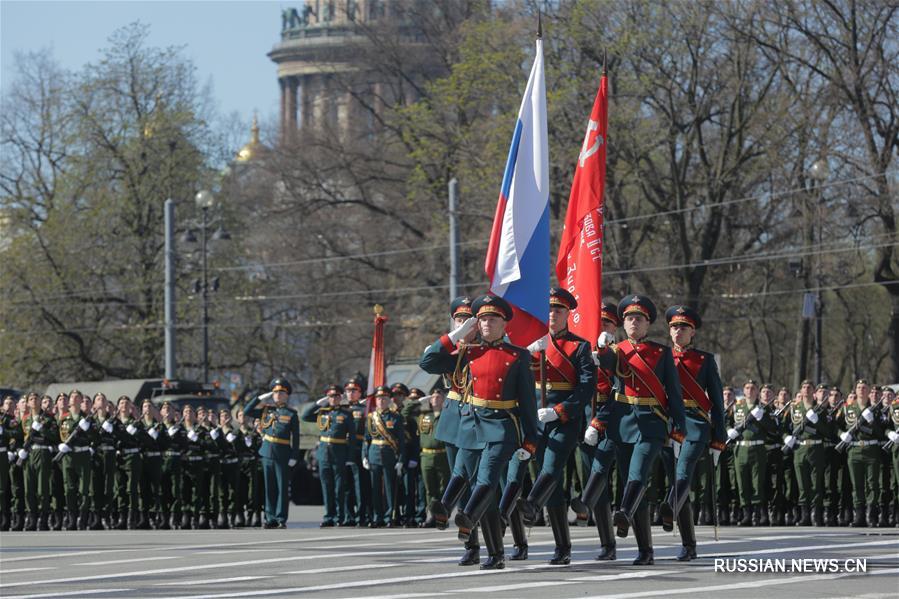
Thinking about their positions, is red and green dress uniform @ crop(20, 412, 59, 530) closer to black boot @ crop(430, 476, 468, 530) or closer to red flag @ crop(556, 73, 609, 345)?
red flag @ crop(556, 73, 609, 345)

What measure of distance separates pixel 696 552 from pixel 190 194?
1451 inches

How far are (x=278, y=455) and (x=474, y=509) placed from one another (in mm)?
10479

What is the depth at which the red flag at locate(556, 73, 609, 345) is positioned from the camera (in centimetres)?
1548

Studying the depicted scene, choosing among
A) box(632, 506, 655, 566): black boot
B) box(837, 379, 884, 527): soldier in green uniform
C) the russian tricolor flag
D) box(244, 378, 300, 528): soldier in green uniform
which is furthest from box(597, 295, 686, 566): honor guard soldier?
box(244, 378, 300, 528): soldier in green uniform

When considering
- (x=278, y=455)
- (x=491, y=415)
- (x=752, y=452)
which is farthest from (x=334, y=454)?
(x=491, y=415)

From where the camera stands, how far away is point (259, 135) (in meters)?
55.3

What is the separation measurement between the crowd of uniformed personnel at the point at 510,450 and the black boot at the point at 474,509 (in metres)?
0.02

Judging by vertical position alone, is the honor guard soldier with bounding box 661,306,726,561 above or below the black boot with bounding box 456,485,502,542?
above

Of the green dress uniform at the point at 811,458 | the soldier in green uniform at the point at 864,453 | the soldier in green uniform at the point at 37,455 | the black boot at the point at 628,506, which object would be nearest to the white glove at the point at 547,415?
the black boot at the point at 628,506

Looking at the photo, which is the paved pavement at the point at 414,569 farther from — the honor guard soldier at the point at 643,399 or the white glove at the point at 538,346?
the white glove at the point at 538,346

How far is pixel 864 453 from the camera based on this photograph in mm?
20172

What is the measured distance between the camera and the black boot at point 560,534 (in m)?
13.0

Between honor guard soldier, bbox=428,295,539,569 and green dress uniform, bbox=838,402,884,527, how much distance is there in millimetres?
8599

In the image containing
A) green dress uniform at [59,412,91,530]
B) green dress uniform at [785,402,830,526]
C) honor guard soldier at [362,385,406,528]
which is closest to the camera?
green dress uniform at [785,402,830,526]
